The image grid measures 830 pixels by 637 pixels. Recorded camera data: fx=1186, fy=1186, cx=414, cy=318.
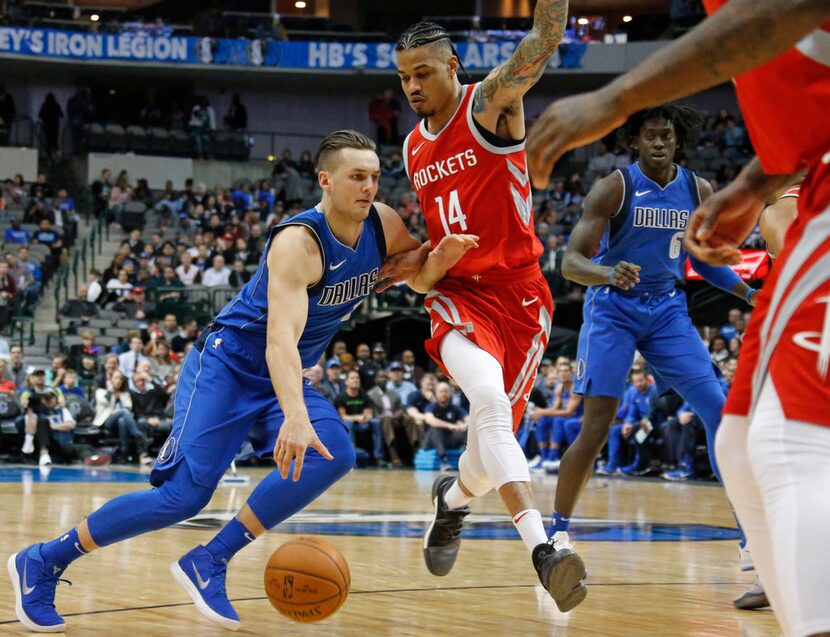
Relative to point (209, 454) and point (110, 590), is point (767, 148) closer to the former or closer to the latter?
point (209, 454)

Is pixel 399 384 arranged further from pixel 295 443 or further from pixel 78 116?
pixel 78 116

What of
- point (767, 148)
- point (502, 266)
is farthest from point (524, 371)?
point (767, 148)

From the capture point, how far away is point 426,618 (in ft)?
15.5

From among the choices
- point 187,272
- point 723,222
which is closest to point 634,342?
point 723,222

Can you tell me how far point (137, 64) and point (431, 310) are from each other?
27003 millimetres

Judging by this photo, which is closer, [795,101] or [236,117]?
[795,101]

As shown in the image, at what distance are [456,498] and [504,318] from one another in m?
0.95

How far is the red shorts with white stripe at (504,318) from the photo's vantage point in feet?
17.2

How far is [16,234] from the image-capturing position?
23906 mm

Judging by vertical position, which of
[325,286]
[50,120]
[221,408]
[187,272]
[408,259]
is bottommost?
[187,272]

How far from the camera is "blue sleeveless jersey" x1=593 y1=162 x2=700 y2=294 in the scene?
20.8ft

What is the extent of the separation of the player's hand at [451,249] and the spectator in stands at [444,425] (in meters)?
12.0

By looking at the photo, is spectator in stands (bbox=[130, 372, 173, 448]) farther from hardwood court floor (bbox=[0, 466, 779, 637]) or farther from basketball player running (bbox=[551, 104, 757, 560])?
basketball player running (bbox=[551, 104, 757, 560])

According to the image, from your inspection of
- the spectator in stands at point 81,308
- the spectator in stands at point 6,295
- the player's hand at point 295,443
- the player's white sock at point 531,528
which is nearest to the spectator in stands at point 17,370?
the spectator in stands at point 6,295
